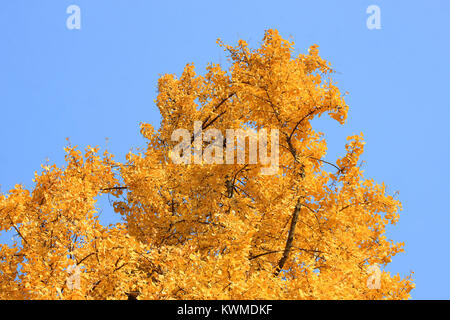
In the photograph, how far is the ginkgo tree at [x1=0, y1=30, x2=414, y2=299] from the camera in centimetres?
943

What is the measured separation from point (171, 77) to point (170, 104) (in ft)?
4.34

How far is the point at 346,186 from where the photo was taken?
494 inches

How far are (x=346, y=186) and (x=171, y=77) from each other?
26.7 ft

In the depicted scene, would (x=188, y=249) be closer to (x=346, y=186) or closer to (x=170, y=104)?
(x=346, y=186)

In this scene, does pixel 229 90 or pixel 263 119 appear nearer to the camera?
pixel 263 119

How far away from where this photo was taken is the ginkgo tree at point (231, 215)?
30.9 ft

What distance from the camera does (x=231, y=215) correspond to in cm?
964

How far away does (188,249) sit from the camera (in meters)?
9.85

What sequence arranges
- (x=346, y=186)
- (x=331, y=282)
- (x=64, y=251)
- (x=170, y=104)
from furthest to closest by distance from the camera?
(x=170, y=104)
(x=346, y=186)
(x=64, y=251)
(x=331, y=282)
